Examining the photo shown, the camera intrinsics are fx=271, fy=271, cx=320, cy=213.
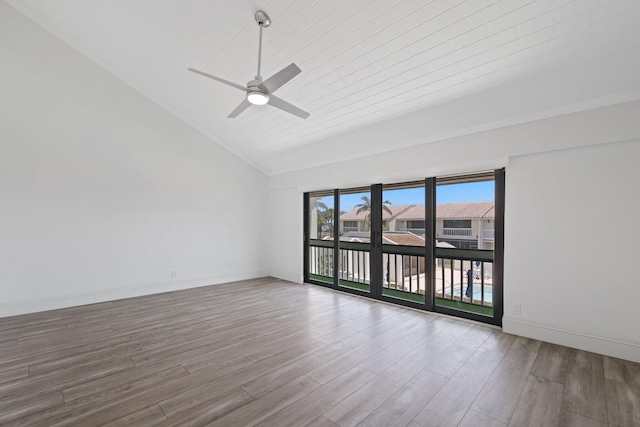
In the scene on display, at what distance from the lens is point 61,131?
4078mm

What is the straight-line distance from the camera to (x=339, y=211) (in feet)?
17.8

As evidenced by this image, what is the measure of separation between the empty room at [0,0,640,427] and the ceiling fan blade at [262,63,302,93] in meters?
0.02

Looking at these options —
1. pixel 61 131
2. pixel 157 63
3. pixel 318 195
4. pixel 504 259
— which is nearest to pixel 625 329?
pixel 504 259

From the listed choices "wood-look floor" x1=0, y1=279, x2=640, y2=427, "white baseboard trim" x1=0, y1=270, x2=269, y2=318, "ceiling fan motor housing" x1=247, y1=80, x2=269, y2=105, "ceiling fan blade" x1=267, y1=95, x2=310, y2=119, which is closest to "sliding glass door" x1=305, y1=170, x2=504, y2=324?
"wood-look floor" x1=0, y1=279, x2=640, y2=427

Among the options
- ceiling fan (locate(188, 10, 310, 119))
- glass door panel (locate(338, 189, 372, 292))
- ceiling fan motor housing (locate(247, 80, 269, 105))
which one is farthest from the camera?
glass door panel (locate(338, 189, 372, 292))

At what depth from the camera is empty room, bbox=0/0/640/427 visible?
2.14m

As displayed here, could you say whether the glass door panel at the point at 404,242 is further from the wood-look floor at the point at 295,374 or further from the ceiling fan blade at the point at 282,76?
the ceiling fan blade at the point at 282,76

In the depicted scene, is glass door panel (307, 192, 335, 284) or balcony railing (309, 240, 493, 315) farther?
glass door panel (307, 192, 335, 284)

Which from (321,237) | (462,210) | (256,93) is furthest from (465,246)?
(256,93)

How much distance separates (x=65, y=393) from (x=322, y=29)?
3845mm

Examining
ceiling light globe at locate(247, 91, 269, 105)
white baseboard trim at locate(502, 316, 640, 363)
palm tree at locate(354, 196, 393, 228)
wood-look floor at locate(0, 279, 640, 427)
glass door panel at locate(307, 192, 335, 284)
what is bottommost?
wood-look floor at locate(0, 279, 640, 427)

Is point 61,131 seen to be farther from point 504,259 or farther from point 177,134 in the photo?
point 504,259

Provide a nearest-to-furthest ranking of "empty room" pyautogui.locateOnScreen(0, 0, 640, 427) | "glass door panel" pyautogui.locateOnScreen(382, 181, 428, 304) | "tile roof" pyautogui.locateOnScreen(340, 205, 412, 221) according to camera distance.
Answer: "empty room" pyautogui.locateOnScreen(0, 0, 640, 427)
"glass door panel" pyautogui.locateOnScreen(382, 181, 428, 304)
"tile roof" pyautogui.locateOnScreen(340, 205, 412, 221)

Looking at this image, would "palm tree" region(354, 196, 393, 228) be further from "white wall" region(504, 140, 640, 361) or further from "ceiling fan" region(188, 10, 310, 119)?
"ceiling fan" region(188, 10, 310, 119)
